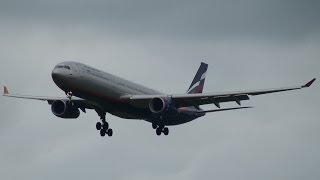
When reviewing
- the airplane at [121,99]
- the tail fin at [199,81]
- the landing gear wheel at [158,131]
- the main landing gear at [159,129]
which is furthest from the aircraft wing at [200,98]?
the tail fin at [199,81]

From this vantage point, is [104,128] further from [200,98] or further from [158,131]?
[200,98]

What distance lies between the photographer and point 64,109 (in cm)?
10206

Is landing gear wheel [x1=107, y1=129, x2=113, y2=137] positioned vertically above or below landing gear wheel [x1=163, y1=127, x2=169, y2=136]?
below

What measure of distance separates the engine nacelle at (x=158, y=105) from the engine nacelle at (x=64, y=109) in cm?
848

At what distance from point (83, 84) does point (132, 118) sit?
9.01m

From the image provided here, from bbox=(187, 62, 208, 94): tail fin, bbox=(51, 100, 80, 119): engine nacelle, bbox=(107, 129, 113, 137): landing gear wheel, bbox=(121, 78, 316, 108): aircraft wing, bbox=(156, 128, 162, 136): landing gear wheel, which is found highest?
bbox=(121, 78, 316, 108): aircraft wing

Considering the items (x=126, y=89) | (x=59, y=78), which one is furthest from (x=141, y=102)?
(x=59, y=78)

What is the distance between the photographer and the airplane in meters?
94.6

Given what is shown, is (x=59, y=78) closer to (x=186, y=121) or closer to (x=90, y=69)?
(x=90, y=69)

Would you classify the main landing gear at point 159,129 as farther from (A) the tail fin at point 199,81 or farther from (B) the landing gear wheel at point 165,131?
(A) the tail fin at point 199,81

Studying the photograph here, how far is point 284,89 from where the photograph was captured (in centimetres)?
9281

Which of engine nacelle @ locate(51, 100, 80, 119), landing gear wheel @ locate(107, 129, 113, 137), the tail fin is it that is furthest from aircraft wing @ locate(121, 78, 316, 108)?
the tail fin

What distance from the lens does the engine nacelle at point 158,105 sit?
97.8 m

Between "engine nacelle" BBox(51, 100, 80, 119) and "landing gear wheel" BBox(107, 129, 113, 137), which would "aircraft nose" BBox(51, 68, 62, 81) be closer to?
"engine nacelle" BBox(51, 100, 80, 119)
